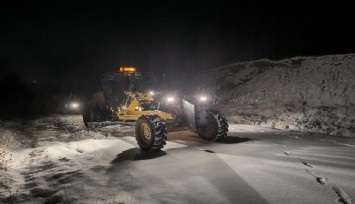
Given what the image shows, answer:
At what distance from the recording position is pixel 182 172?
629cm

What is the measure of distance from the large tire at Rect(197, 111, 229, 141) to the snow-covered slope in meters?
5.75

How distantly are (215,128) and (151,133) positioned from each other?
2.61m

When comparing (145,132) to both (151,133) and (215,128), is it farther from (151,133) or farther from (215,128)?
(215,128)

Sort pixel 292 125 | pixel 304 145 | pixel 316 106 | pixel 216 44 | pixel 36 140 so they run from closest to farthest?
pixel 304 145, pixel 36 140, pixel 292 125, pixel 316 106, pixel 216 44

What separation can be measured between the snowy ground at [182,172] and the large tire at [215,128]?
351 mm

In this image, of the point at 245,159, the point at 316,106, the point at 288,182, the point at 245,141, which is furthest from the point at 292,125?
the point at 288,182

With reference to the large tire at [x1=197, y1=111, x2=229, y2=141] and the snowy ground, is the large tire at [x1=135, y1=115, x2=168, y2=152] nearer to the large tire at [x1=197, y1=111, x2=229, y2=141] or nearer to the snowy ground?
the snowy ground

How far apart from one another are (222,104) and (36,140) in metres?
15.8

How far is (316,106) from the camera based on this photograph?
17.8 metres

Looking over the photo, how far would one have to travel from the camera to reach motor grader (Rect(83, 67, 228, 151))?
889cm

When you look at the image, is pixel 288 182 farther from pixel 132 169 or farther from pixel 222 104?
pixel 222 104

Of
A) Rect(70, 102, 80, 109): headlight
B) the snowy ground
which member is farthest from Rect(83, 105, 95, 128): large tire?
Rect(70, 102, 80, 109): headlight

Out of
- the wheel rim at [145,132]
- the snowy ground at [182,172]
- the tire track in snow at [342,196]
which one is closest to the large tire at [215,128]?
the snowy ground at [182,172]

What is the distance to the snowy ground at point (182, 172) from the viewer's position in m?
4.90
